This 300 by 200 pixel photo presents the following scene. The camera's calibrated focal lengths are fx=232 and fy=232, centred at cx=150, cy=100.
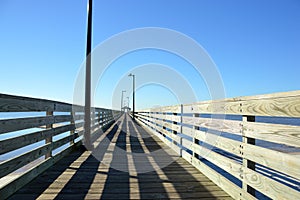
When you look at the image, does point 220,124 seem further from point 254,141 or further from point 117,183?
point 117,183

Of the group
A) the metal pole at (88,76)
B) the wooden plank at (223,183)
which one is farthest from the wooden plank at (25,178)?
the wooden plank at (223,183)

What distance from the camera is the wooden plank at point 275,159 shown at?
5.17 ft

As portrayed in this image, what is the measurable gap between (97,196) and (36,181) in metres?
0.96

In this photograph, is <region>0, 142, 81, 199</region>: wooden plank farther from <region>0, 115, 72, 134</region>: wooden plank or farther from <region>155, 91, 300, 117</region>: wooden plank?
<region>155, 91, 300, 117</region>: wooden plank

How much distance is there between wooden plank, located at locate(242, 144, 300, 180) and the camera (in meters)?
1.57

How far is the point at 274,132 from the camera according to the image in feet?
5.93

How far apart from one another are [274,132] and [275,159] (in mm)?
205

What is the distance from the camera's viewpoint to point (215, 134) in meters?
3.11

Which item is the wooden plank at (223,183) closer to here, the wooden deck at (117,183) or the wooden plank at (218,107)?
the wooden deck at (117,183)

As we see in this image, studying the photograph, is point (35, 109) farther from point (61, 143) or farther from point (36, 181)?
point (61, 143)

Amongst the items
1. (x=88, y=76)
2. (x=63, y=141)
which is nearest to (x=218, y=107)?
(x=63, y=141)

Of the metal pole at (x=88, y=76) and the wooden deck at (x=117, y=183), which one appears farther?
the metal pole at (x=88, y=76)

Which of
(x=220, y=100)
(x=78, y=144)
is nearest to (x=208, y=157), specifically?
(x=220, y=100)

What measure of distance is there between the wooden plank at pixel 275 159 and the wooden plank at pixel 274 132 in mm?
95
